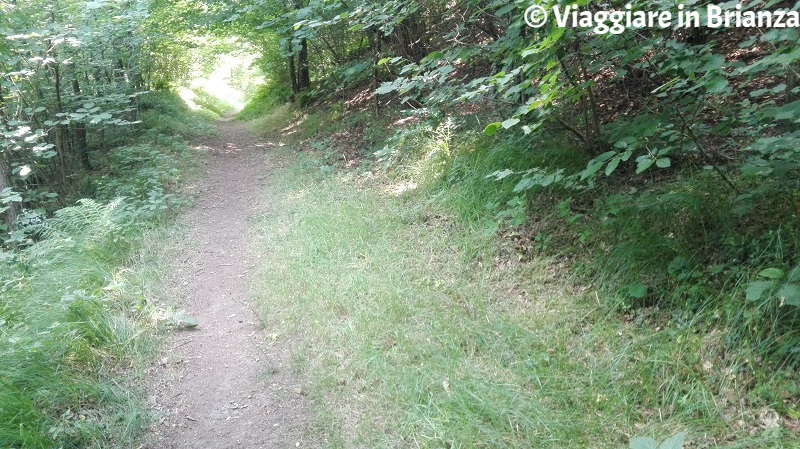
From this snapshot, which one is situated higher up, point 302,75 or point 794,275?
point 302,75

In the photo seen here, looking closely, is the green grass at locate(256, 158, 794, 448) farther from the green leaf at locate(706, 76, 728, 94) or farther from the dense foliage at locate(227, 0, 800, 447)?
the green leaf at locate(706, 76, 728, 94)

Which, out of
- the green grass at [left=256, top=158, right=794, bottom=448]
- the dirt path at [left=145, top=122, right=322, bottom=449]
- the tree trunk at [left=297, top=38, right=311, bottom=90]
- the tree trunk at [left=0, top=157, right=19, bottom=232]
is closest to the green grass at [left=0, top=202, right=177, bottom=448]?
the dirt path at [left=145, top=122, right=322, bottom=449]

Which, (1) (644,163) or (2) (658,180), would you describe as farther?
(2) (658,180)

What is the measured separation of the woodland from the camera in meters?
2.79

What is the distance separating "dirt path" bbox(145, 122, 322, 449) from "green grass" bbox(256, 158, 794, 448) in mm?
217

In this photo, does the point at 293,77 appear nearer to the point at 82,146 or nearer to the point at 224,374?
the point at 82,146

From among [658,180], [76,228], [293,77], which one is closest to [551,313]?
[658,180]

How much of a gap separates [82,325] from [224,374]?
47.4 inches

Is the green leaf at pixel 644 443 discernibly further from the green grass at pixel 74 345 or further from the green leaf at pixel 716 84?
the green grass at pixel 74 345

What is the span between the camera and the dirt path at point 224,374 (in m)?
3.49

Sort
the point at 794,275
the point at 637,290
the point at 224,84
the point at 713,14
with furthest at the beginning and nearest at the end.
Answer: the point at 224,84 → the point at 637,290 → the point at 713,14 → the point at 794,275

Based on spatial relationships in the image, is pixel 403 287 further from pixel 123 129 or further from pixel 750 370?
pixel 123 129

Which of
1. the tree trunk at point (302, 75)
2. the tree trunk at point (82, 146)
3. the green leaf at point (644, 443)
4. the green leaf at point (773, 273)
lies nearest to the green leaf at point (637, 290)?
the green leaf at point (773, 273)

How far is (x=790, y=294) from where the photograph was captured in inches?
102
